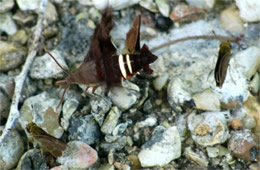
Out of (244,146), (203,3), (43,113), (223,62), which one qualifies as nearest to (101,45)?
(43,113)

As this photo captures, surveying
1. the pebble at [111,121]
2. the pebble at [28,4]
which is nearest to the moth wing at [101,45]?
the pebble at [111,121]

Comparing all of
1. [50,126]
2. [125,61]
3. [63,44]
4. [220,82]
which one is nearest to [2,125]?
[50,126]

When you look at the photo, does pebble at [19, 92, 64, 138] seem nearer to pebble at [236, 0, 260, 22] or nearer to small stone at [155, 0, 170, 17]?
small stone at [155, 0, 170, 17]

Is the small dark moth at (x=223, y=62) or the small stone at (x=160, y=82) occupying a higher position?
the small dark moth at (x=223, y=62)

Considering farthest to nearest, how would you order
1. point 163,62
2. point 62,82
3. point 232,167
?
point 163,62, point 62,82, point 232,167

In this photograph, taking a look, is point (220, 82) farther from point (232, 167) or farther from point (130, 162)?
point (130, 162)

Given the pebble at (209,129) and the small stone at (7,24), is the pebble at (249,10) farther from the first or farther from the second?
the small stone at (7,24)

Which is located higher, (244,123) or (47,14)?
(47,14)
